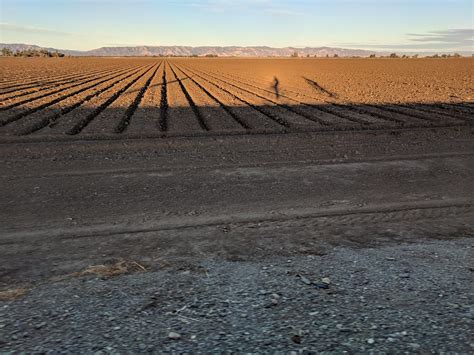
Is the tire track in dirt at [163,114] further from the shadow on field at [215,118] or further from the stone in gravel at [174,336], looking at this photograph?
the stone in gravel at [174,336]

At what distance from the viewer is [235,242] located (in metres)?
5.25

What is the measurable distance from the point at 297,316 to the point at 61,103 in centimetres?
1721

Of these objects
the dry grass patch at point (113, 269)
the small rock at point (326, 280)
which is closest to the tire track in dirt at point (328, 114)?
the small rock at point (326, 280)

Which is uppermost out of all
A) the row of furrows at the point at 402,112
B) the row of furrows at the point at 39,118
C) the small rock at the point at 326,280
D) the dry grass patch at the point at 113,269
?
the row of furrows at the point at 402,112

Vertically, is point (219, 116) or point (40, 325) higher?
point (219, 116)

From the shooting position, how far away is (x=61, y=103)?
18656 millimetres

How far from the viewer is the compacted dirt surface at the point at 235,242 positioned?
3537 millimetres

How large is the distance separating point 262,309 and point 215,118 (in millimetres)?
11318

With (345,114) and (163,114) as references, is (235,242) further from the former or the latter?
(345,114)

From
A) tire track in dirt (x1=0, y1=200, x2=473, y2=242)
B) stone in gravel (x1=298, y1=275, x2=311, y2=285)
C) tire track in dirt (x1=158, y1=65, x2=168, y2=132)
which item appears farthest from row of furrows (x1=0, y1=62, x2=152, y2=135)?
stone in gravel (x1=298, y1=275, x2=311, y2=285)

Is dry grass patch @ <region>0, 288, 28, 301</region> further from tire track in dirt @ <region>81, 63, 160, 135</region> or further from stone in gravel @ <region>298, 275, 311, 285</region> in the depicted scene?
tire track in dirt @ <region>81, 63, 160, 135</region>

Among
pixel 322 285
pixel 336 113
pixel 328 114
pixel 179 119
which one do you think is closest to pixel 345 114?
pixel 336 113

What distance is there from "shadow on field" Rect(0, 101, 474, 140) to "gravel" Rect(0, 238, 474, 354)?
7876 millimetres

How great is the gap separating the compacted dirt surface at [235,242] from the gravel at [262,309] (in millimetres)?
16
